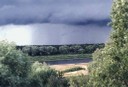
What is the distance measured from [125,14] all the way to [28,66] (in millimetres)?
43397

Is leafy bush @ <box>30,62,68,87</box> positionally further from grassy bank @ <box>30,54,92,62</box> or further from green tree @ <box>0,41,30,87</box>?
grassy bank @ <box>30,54,92,62</box>

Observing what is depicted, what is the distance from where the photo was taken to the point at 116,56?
1219 inches

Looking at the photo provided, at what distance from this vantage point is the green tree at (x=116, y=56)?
3044 centimetres

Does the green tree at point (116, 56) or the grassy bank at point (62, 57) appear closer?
the green tree at point (116, 56)

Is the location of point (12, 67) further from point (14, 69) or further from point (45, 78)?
point (45, 78)

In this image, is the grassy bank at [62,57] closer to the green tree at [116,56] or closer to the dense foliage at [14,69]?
the dense foliage at [14,69]

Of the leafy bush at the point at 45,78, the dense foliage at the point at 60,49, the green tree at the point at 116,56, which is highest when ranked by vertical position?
the dense foliage at the point at 60,49

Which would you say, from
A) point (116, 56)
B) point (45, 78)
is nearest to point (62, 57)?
point (45, 78)

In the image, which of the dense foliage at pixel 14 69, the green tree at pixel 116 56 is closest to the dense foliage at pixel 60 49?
the dense foliage at pixel 14 69

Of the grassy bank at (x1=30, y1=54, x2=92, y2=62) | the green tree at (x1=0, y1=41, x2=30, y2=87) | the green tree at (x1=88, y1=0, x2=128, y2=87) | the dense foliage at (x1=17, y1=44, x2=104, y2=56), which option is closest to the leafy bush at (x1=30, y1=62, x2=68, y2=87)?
the green tree at (x1=0, y1=41, x2=30, y2=87)

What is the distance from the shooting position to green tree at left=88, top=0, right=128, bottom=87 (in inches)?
1198

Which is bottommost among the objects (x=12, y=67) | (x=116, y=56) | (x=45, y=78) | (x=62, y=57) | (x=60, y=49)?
(x=45, y=78)

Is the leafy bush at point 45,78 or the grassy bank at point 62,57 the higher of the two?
the grassy bank at point 62,57

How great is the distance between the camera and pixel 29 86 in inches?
2859
